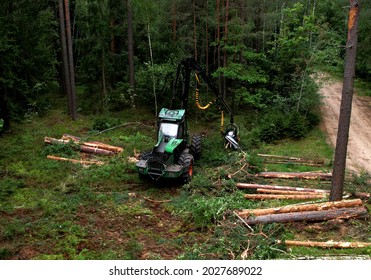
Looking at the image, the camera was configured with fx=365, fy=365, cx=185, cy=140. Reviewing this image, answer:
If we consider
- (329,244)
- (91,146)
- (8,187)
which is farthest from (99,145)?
(329,244)

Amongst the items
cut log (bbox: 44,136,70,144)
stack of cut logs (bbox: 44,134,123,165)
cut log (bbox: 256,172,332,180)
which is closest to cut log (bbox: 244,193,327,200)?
cut log (bbox: 256,172,332,180)

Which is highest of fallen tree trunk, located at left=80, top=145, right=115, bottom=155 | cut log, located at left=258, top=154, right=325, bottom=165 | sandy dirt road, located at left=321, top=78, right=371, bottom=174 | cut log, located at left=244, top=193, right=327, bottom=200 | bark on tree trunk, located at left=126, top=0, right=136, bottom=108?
bark on tree trunk, located at left=126, top=0, right=136, bottom=108

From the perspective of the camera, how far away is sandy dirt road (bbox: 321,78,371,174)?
1862 cm

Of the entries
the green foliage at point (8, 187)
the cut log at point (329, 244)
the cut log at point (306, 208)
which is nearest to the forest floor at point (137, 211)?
the green foliage at point (8, 187)

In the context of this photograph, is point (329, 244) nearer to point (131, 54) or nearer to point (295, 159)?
point (295, 159)

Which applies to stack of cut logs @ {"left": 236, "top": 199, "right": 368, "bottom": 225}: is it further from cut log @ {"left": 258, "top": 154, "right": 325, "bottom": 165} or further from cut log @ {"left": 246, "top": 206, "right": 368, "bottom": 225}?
cut log @ {"left": 258, "top": 154, "right": 325, "bottom": 165}

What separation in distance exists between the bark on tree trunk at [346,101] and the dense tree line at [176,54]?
1077 cm

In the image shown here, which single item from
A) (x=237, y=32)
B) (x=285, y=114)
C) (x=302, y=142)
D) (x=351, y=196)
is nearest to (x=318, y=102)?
(x=285, y=114)

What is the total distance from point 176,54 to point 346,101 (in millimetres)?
16979

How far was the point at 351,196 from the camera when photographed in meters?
12.3

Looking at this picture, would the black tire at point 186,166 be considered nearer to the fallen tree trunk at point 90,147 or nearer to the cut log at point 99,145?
the cut log at point 99,145

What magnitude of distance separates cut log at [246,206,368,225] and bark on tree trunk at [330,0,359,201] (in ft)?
2.54

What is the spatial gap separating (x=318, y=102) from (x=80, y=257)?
2035 cm
